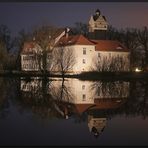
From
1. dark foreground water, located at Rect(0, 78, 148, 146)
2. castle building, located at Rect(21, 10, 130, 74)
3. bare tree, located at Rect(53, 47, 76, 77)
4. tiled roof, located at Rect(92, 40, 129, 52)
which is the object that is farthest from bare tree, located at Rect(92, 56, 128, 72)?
dark foreground water, located at Rect(0, 78, 148, 146)

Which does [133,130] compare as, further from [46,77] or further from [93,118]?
[46,77]

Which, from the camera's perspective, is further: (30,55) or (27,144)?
(30,55)

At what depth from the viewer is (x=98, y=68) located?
11094 millimetres

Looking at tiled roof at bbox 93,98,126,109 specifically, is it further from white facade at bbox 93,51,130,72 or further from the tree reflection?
white facade at bbox 93,51,130,72

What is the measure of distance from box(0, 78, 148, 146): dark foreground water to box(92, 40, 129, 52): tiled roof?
3.81 metres

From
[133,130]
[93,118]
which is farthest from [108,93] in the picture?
[133,130]

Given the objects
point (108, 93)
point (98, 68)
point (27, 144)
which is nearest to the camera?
point (27, 144)

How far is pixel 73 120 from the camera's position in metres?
5.05

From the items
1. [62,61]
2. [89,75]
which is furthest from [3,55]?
[89,75]

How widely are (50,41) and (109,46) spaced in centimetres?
184

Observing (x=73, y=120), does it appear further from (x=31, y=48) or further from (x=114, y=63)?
(x=31, y=48)

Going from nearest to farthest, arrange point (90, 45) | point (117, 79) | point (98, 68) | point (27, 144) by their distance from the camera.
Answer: point (27, 144), point (98, 68), point (117, 79), point (90, 45)

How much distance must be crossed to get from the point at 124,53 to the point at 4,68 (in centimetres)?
358

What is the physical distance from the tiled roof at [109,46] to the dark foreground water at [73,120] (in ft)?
12.5
